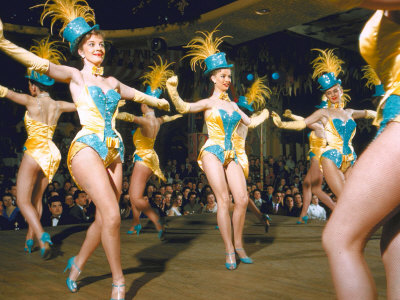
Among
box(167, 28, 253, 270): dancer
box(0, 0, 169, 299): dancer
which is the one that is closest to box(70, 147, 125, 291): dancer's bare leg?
box(0, 0, 169, 299): dancer

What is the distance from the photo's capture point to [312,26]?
11.9 m

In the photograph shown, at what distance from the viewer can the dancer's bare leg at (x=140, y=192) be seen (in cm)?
552

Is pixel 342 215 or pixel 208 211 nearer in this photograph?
pixel 342 215

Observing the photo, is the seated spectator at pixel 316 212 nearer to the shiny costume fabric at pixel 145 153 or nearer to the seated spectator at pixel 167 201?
the seated spectator at pixel 167 201

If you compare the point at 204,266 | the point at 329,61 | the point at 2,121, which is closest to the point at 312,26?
the point at 329,61

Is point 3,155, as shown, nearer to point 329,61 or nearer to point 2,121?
point 2,121

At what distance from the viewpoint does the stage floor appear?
2.91 meters

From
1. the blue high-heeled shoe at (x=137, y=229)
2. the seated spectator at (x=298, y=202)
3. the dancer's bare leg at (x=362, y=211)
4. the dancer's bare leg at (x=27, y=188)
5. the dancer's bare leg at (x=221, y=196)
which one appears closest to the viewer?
the dancer's bare leg at (x=362, y=211)

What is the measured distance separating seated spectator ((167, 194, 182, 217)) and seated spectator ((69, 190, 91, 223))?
195cm

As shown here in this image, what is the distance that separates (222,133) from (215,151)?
9.6 inches

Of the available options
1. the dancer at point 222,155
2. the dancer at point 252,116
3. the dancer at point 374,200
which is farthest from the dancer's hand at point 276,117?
the dancer at point 374,200

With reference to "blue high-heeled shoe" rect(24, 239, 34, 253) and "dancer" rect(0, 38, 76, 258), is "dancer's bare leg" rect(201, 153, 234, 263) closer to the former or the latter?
"dancer" rect(0, 38, 76, 258)

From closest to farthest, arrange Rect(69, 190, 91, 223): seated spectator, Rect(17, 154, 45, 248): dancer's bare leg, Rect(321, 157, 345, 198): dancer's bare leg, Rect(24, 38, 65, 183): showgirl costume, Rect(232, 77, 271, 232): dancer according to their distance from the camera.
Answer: Rect(17, 154, 45, 248): dancer's bare leg, Rect(24, 38, 65, 183): showgirl costume, Rect(232, 77, 271, 232): dancer, Rect(321, 157, 345, 198): dancer's bare leg, Rect(69, 190, 91, 223): seated spectator

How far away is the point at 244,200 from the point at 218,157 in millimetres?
495
